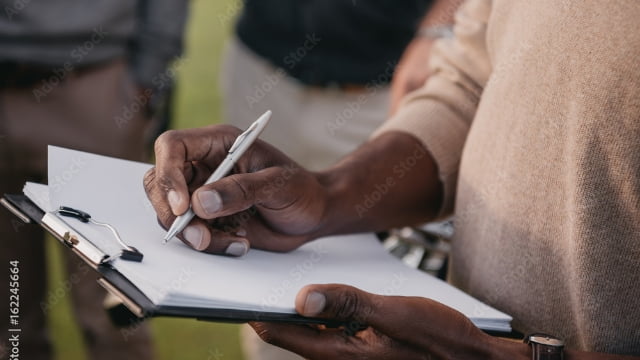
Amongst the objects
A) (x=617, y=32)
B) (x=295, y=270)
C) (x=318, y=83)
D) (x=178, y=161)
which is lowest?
(x=295, y=270)

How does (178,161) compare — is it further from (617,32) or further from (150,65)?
(150,65)

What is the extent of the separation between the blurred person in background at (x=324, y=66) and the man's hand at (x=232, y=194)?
1206mm

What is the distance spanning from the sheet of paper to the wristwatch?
86mm

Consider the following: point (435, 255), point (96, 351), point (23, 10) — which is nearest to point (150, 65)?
point (23, 10)

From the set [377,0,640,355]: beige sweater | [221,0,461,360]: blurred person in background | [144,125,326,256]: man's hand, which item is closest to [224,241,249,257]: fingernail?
[144,125,326,256]: man's hand

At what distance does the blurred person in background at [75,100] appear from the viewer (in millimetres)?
2328

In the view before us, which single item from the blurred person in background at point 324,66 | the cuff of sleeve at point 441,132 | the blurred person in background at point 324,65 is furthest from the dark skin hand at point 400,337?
the blurred person in background at point 324,65


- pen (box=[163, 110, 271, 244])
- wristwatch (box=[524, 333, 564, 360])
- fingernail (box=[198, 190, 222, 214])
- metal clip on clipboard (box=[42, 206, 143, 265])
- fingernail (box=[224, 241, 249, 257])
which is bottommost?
wristwatch (box=[524, 333, 564, 360])

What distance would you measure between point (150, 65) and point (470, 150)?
157cm

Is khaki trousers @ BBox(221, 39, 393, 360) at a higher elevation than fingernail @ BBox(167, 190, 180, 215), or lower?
higher

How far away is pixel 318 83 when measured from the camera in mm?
2547

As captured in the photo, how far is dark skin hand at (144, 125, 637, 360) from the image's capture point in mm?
996

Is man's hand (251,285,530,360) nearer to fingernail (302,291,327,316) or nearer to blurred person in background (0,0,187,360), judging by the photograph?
fingernail (302,291,327,316)

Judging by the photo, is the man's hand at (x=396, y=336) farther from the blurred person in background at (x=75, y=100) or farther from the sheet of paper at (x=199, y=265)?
the blurred person in background at (x=75, y=100)
